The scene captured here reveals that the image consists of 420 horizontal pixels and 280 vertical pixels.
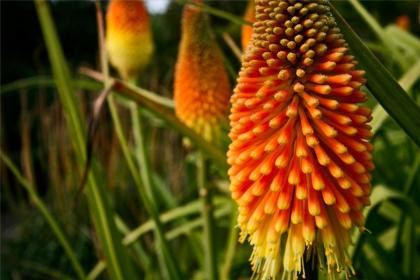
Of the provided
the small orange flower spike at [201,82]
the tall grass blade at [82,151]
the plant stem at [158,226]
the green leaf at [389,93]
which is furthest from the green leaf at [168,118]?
the green leaf at [389,93]

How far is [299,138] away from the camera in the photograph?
918 millimetres

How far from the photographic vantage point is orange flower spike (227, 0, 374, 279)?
0.87 m

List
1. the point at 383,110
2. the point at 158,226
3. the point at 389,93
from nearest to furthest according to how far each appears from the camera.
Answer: the point at 389,93 → the point at 383,110 → the point at 158,226

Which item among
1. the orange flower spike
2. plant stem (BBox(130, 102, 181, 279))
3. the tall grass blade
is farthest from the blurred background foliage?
A: the tall grass blade

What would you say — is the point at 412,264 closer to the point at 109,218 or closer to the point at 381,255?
the point at 381,255

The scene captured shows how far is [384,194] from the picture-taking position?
1.40 m

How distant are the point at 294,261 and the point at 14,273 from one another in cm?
381

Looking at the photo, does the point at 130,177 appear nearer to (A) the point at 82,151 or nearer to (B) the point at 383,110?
(A) the point at 82,151

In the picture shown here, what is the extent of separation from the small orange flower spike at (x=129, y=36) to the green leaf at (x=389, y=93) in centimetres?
189

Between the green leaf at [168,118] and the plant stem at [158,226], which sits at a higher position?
the green leaf at [168,118]

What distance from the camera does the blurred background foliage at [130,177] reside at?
73.6 inches

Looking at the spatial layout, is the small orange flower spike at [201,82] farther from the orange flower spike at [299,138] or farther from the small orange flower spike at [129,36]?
the orange flower spike at [299,138]

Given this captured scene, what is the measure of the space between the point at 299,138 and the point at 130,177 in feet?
12.9

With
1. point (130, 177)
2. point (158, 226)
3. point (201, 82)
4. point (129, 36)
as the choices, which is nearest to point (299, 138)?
point (158, 226)
